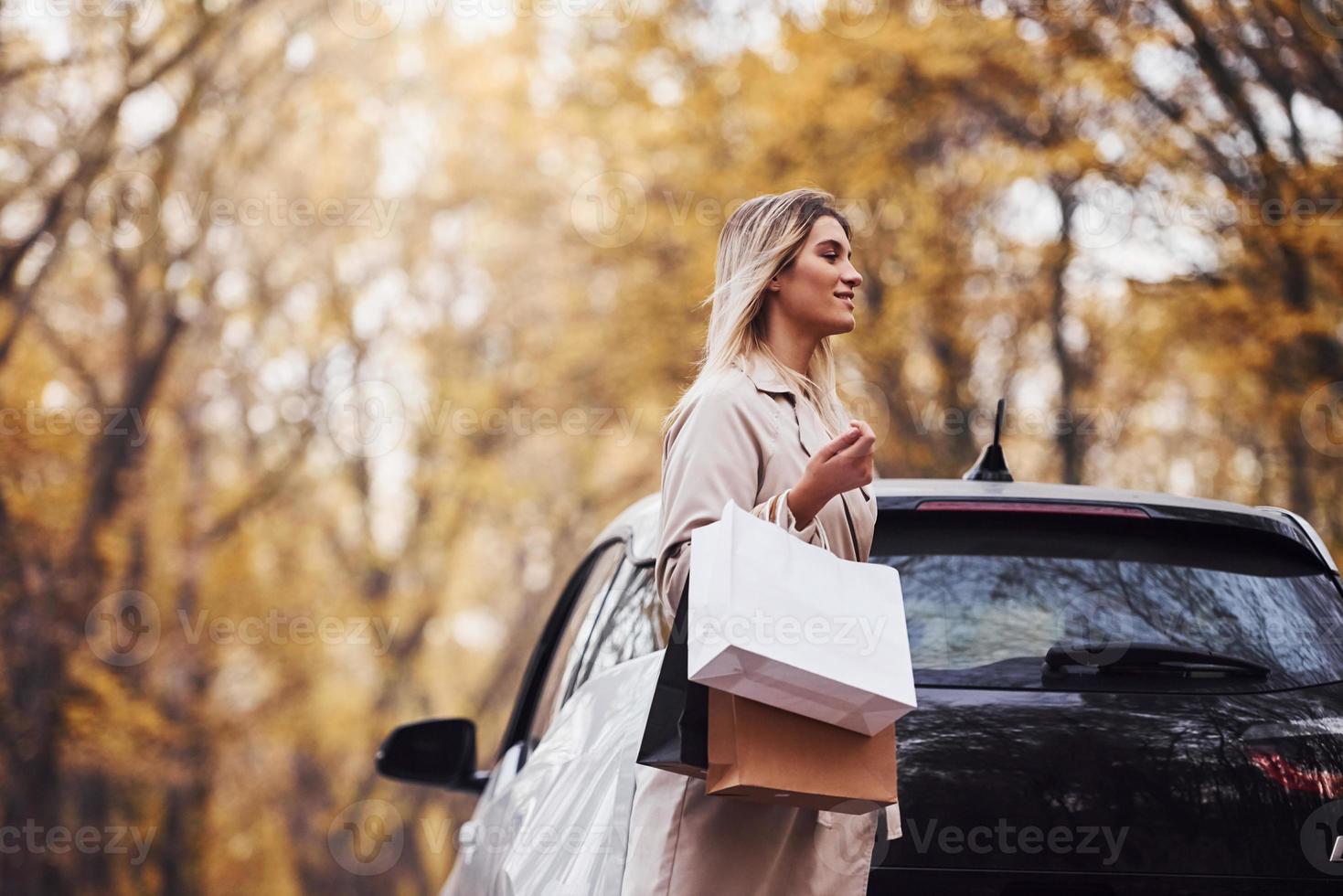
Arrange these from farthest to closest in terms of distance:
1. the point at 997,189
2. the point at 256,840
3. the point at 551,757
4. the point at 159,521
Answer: the point at 256,840 → the point at 159,521 → the point at 997,189 → the point at 551,757

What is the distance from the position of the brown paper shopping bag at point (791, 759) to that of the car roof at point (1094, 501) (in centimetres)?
83

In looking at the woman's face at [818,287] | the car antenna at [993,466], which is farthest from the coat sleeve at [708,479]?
the car antenna at [993,466]

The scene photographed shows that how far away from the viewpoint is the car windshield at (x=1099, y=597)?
2.85 m

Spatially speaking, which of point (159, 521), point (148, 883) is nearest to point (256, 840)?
point (148, 883)

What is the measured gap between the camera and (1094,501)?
313 cm

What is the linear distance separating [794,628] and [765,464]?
0.51 meters

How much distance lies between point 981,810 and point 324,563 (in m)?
22.5

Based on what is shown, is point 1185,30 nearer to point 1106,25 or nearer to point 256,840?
point 1106,25

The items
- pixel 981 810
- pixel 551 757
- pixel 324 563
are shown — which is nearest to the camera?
pixel 981 810

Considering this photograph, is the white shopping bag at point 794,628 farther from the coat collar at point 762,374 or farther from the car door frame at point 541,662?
the car door frame at point 541,662

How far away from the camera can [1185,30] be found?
12109 mm

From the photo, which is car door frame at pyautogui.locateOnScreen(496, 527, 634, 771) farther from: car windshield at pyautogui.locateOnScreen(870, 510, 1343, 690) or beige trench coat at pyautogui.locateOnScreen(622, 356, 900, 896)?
beige trench coat at pyautogui.locateOnScreen(622, 356, 900, 896)

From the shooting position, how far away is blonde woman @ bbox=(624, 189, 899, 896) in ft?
8.15

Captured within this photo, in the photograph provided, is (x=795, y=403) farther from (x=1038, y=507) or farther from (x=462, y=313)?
(x=462, y=313)
